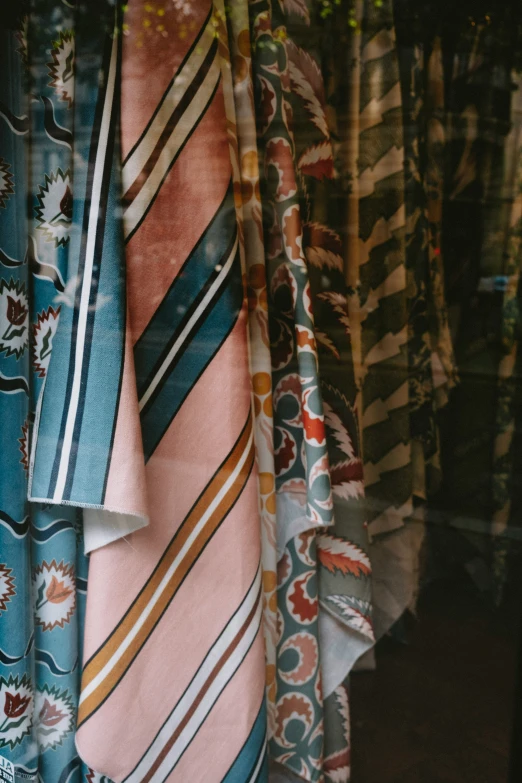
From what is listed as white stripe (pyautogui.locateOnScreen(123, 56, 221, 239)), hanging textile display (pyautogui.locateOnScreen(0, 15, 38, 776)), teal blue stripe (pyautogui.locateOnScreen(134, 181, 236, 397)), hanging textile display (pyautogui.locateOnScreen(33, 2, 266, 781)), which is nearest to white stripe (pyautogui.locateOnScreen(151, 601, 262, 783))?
hanging textile display (pyautogui.locateOnScreen(33, 2, 266, 781))

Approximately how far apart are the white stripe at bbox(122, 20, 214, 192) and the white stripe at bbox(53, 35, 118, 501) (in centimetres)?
2

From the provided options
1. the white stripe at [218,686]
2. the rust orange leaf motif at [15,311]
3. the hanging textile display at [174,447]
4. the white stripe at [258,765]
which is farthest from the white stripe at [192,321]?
the white stripe at [258,765]

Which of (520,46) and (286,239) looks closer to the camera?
(286,239)

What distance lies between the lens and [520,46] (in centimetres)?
74

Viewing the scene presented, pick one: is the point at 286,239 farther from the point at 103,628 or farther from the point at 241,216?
the point at 103,628

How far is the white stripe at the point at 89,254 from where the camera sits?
423mm

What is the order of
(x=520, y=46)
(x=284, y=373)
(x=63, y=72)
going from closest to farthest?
(x=63, y=72)
(x=284, y=373)
(x=520, y=46)

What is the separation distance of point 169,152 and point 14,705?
1.38ft

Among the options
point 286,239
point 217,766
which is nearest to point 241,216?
point 286,239

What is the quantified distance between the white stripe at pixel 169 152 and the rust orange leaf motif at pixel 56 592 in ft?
0.87

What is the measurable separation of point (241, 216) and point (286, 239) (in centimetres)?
4

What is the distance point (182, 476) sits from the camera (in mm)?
478

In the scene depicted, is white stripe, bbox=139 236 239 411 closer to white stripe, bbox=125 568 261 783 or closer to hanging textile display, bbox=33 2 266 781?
hanging textile display, bbox=33 2 266 781

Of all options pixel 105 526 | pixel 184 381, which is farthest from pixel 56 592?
pixel 184 381
